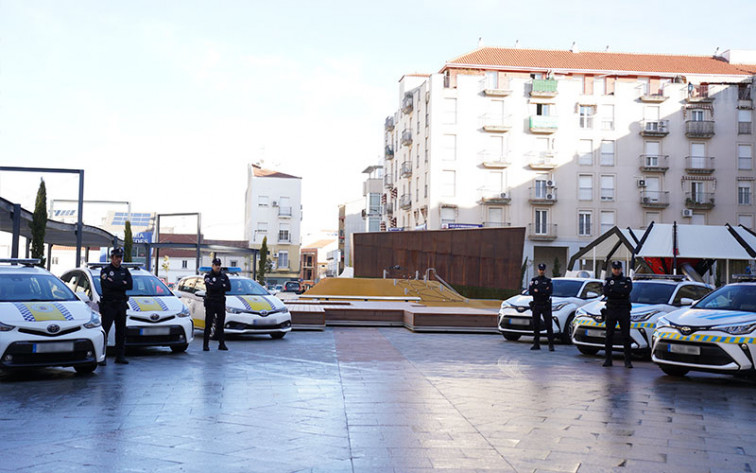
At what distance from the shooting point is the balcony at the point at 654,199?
181 feet

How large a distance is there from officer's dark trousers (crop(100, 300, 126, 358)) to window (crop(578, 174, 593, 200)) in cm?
4840

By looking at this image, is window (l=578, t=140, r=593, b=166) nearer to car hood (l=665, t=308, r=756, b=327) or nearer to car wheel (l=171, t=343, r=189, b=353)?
car hood (l=665, t=308, r=756, b=327)

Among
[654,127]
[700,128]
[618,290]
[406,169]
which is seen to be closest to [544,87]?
[654,127]

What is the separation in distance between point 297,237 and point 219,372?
81.1 metres

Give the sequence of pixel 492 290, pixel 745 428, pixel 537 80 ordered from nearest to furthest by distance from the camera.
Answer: pixel 745 428 → pixel 492 290 → pixel 537 80

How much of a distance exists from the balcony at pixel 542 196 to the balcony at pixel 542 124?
426 centimetres

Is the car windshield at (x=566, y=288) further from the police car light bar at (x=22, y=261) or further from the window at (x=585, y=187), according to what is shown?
the window at (x=585, y=187)

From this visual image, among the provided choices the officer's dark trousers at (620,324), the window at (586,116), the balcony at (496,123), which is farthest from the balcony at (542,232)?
the officer's dark trousers at (620,324)

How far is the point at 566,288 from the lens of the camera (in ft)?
59.5

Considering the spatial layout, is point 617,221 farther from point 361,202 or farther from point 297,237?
point 361,202

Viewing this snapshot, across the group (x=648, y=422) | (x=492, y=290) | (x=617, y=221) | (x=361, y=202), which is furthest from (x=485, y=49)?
(x=648, y=422)

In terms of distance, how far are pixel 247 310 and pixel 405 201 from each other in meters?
47.7

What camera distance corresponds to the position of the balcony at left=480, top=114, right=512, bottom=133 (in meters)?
55.1

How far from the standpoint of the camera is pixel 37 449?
227 inches
